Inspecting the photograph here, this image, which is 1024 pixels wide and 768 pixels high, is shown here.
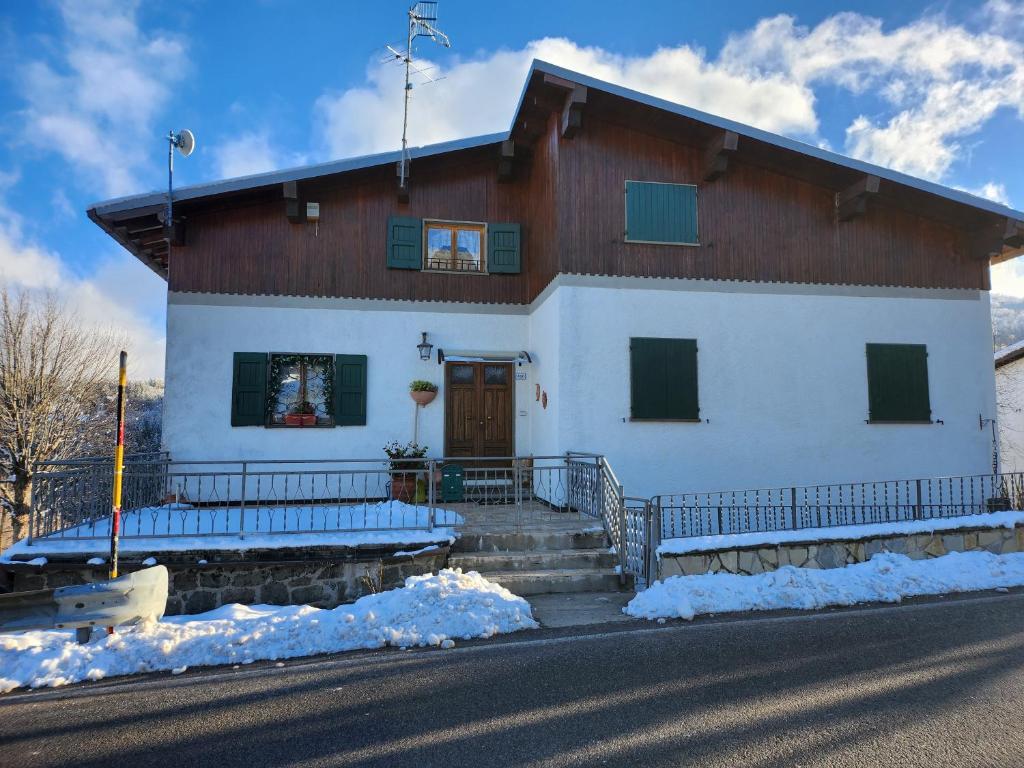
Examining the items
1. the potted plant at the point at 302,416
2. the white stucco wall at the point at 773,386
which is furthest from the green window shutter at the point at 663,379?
the potted plant at the point at 302,416

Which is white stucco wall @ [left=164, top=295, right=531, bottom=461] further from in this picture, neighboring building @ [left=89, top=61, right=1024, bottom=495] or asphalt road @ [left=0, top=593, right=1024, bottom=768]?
asphalt road @ [left=0, top=593, right=1024, bottom=768]

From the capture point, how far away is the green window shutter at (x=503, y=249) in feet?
37.3

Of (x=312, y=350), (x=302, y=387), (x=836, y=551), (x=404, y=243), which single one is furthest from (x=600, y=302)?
(x=302, y=387)

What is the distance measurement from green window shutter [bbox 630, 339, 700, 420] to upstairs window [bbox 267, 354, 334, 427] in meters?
5.15

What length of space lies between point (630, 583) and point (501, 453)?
15.0ft

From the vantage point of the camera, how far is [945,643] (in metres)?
5.04

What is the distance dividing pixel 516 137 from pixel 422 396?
16.1 feet

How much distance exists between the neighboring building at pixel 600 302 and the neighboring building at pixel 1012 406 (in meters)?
6.89

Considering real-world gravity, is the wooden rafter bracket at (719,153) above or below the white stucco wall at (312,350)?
above

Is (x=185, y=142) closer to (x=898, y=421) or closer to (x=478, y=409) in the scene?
(x=478, y=409)

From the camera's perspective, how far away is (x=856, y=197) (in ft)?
34.8

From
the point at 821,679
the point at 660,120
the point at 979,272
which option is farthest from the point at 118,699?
the point at 979,272

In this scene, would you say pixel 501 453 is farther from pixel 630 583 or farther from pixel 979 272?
pixel 979 272

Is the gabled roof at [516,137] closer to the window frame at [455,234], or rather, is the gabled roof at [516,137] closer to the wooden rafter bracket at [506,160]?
the wooden rafter bracket at [506,160]
